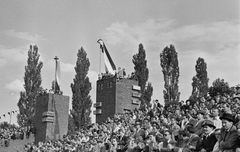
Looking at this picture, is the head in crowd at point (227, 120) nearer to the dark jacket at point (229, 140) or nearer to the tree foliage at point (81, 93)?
the dark jacket at point (229, 140)

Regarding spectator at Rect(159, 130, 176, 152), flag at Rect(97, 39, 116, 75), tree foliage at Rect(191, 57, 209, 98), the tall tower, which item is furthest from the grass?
spectator at Rect(159, 130, 176, 152)

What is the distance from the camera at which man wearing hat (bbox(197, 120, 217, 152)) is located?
686cm

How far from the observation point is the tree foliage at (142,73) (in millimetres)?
31969

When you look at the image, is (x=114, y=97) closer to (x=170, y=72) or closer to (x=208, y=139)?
(x=170, y=72)

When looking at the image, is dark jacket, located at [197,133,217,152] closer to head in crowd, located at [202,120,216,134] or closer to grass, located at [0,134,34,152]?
head in crowd, located at [202,120,216,134]

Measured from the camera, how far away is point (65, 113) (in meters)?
30.1

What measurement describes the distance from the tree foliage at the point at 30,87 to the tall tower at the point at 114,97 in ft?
29.3

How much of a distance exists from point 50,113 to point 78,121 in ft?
12.5

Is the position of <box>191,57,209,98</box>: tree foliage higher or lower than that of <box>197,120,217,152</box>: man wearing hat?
higher

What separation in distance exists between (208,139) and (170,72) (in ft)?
85.3

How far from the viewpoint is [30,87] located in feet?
115

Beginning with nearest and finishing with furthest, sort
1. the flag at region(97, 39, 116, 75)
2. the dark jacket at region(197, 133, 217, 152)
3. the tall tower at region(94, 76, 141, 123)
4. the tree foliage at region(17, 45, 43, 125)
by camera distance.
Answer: the dark jacket at region(197, 133, 217, 152), the tall tower at region(94, 76, 141, 123), the flag at region(97, 39, 116, 75), the tree foliage at region(17, 45, 43, 125)

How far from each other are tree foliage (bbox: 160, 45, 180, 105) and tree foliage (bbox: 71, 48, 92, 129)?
7.10 meters

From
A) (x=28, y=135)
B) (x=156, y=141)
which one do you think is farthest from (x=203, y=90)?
(x=156, y=141)
